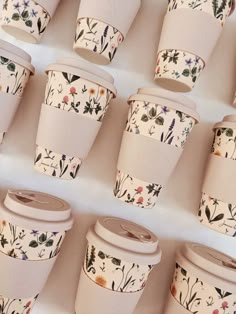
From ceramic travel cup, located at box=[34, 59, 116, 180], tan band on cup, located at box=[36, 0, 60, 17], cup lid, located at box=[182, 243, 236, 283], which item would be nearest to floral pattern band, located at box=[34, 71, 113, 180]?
ceramic travel cup, located at box=[34, 59, 116, 180]

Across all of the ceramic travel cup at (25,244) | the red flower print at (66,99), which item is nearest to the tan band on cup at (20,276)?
the ceramic travel cup at (25,244)

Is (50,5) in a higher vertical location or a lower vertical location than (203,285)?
higher

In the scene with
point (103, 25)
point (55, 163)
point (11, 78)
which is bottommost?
point (55, 163)

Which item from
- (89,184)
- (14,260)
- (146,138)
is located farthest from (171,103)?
(14,260)

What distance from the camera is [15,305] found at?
502mm

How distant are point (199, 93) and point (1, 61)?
0.31 m

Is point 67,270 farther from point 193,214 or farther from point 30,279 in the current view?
point 193,214

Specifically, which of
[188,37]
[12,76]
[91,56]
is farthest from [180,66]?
[12,76]

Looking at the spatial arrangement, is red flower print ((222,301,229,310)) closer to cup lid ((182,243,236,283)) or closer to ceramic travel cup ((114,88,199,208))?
cup lid ((182,243,236,283))

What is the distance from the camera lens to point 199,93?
57cm

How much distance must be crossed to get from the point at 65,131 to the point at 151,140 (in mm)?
122

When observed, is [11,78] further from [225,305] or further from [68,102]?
[225,305]

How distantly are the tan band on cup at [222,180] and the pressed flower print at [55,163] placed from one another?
20cm

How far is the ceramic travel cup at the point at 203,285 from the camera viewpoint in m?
0.49
